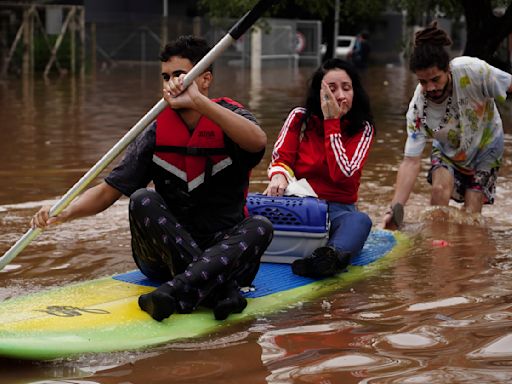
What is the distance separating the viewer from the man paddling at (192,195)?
4.90 meters

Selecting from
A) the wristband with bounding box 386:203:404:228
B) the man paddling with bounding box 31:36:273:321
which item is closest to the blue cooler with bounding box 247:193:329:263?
the man paddling with bounding box 31:36:273:321

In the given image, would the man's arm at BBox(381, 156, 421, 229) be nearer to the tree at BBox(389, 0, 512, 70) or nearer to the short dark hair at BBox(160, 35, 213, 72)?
the short dark hair at BBox(160, 35, 213, 72)

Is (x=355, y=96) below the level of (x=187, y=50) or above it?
below

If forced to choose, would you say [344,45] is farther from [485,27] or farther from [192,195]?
[192,195]

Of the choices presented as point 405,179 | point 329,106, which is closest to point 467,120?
point 405,179

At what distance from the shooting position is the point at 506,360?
445cm

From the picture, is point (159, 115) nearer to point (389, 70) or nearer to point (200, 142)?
point (200, 142)

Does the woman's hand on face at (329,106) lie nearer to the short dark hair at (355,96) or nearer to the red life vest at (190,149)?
the short dark hair at (355,96)

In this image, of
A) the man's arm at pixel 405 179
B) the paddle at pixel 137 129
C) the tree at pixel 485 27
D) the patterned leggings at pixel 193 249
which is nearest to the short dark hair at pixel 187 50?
the paddle at pixel 137 129

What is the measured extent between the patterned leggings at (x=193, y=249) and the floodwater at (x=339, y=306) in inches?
8.5

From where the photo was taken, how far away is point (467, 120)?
7344mm

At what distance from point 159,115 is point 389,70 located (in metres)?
30.7

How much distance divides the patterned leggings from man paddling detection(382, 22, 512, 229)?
7.32ft

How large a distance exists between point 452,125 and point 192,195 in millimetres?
2830
